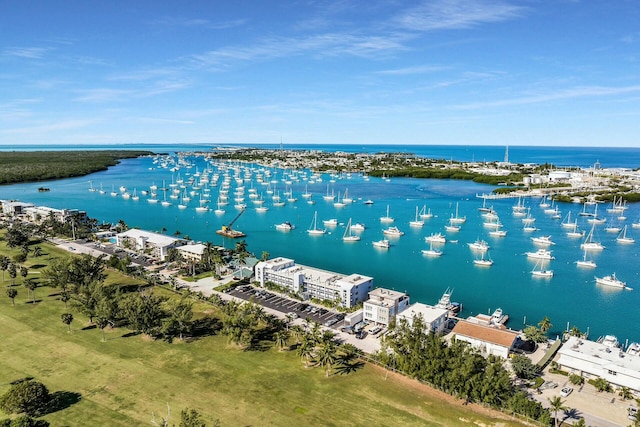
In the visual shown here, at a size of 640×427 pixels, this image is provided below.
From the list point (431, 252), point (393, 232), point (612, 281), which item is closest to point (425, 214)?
point (393, 232)

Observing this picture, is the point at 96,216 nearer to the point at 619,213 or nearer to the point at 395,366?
the point at 395,366

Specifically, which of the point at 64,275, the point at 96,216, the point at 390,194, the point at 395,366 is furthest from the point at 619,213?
the point at 96,216

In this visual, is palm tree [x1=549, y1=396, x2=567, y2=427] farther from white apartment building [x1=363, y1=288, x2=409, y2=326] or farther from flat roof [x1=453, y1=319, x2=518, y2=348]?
white apartment building [x1=363, y1=288, x2=409, y2=326]

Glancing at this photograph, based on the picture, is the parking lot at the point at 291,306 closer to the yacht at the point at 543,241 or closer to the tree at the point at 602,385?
the tree at the point at 602,385

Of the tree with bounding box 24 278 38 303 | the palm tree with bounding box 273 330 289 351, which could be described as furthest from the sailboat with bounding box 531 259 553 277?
the tree with bounding box 24 278 38 303

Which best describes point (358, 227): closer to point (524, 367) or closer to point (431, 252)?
point (431, 252)
